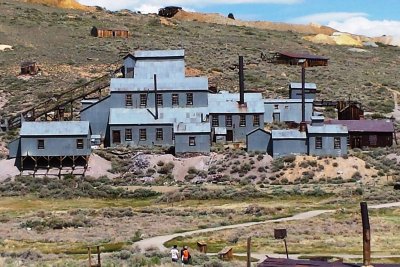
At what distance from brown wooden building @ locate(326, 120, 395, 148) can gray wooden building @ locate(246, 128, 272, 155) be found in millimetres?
8726

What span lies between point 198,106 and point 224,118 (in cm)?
265

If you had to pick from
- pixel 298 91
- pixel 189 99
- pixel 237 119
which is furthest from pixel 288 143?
pixel 298 91

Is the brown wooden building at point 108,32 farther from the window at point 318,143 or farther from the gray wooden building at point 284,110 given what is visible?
the window at point 318,143

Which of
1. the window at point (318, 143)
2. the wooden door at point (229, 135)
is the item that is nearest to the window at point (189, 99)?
the wooden door at point (229, 135)

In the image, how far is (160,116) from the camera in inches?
2810

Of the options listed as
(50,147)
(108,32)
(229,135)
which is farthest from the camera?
(108,32)

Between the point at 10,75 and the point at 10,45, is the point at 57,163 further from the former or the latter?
Result: the point at 10,45

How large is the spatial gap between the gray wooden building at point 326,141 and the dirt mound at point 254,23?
94.0 m

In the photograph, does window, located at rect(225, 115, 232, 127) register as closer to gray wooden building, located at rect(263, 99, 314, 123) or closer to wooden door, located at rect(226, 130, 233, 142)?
wooden door, located at rect(226, 130, 233, 142)

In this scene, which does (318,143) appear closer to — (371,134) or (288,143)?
(288,143)

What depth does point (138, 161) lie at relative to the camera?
2591 inches

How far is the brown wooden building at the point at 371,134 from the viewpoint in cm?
7119

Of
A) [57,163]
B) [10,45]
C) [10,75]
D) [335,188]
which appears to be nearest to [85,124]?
[57,163]

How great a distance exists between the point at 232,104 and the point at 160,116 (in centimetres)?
681
